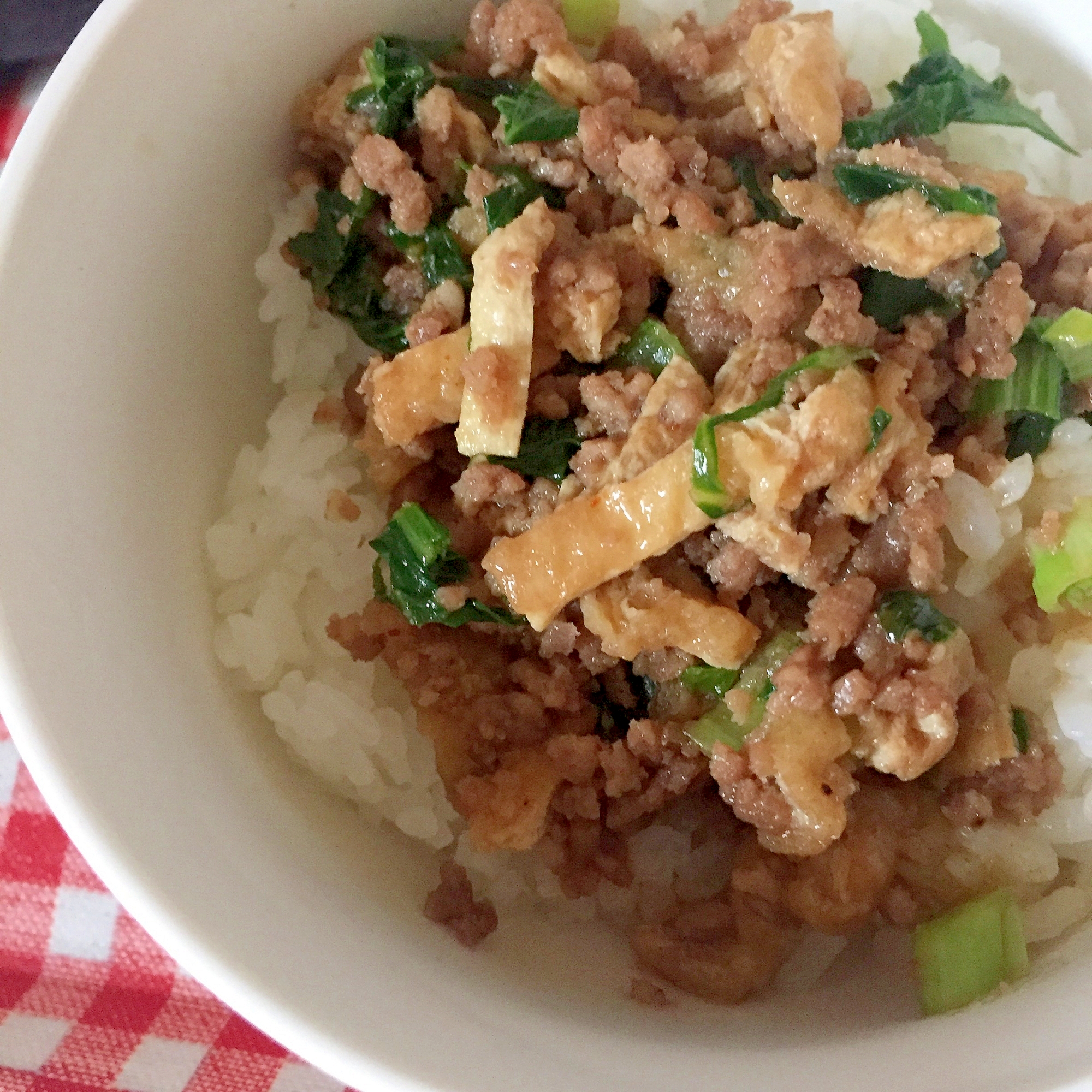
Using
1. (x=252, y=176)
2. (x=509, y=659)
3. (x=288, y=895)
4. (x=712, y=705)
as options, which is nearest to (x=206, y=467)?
(x=252, y=176)

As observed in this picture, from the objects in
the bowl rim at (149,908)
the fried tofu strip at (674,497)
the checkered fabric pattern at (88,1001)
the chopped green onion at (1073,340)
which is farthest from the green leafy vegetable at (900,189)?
the checkered fabric pattern at (88,1001)

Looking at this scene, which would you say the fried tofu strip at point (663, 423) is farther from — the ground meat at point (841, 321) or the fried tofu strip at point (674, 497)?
the ground meat at point (841, 321)

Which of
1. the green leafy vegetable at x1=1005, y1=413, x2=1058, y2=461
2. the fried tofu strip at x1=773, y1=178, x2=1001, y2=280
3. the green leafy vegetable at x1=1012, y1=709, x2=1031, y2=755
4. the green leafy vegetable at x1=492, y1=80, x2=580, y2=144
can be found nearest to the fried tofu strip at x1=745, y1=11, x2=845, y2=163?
the fried tofu strip at x1=773, y1=178, x2=1001, y2=280

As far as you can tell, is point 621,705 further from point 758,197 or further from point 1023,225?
point 1023,225

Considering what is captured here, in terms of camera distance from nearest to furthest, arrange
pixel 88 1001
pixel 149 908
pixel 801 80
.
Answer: pixel 149 908 < pixel 801 80 < pixel 88 1001

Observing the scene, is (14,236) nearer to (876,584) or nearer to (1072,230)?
(876,584)

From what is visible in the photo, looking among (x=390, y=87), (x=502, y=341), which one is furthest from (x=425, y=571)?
(x=390, y=87)

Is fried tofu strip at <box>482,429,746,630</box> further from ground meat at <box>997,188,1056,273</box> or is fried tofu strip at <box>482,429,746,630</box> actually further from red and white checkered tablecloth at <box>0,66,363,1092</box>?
red and white checkered tablecloth at <box>0,66,363,1092</box>
